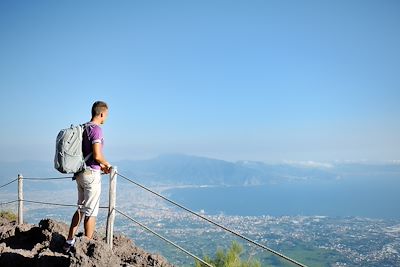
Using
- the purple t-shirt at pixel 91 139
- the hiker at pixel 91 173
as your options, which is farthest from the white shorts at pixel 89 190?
the purple t-shirt at pixel 91 139

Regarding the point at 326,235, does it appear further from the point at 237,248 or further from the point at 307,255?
the point at 237,248

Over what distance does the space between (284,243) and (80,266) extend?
188 ft

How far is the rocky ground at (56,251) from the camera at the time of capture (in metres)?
3.51

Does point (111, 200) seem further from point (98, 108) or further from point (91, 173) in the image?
point (98, 108)

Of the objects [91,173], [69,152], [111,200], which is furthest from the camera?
[111,200]

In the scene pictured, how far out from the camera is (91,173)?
4293mm

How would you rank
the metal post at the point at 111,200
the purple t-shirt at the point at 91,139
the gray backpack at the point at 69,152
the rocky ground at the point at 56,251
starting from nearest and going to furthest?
the rocky ground at the point at 56,251
the gray backpack at the point at 69,152
the purple t-shirt at the point at 91,139
the metal post at the point at 111,200

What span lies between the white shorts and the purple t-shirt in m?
0.11

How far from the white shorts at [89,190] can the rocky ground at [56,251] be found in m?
0.46

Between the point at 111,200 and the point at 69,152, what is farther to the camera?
the point at 111,200

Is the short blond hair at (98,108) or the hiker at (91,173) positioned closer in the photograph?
the hiker at (91,173)

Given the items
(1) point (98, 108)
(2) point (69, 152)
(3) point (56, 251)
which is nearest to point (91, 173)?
(2) point (69, 152)

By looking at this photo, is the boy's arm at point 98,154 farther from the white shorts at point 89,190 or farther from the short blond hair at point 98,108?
the short blond hair at point 98,108

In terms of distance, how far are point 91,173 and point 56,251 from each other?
3.68ft
